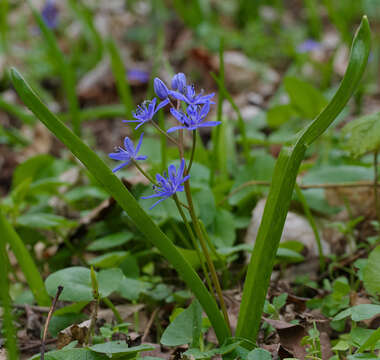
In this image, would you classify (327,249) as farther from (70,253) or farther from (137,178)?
(70,253)

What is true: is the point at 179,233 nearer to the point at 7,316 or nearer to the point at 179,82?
the point at 179,82

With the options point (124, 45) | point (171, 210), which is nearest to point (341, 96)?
point (171, 210)

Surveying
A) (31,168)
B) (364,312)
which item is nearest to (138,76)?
(31,168)

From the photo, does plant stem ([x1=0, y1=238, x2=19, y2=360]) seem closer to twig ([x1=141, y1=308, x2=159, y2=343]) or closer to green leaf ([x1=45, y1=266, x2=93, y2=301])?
green leaf ([x1=45, y1=266, x2=93, y2=301])

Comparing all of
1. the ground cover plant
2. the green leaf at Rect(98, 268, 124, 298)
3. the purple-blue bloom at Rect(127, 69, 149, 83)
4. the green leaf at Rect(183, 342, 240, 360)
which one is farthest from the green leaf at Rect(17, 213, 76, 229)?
the purple-blue bloom at Rect(127, 69, 149, 83)

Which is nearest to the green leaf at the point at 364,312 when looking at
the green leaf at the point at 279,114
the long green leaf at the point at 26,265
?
the long green leaf at the point at 26,265

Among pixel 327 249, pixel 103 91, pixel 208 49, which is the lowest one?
pixel 327 249

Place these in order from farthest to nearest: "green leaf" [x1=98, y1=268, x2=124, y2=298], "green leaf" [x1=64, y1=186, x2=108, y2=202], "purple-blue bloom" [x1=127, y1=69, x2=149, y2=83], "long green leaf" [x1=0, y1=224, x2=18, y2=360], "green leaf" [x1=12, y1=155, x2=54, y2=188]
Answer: "purple-blue bloom" [x1=127, y1=69, x2=149, y2=83] → "green leaf" [x1=12, y1=155, x2=54, y2=188] → "green leaf" [x1=64, y1=186, x2=108, y2=202] → "green leaf" [x1=98, y1=268, x2=124, y2=298] → "long green leaf" [x1=0, y1=224, x2=18, y2=360]
